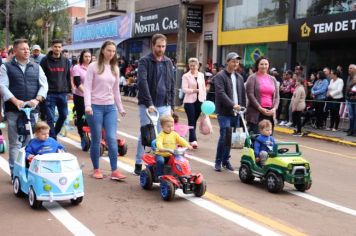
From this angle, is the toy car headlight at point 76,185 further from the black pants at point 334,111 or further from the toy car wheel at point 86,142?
the black pants at point 334,111

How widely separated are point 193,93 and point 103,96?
4.15 m

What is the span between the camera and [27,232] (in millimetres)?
5570

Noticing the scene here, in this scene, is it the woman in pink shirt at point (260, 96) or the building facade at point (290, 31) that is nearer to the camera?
the woman in pink shirt at point (260, 96)

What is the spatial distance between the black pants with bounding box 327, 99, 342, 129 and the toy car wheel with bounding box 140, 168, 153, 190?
10031 millimetres

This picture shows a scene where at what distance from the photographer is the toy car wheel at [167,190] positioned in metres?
6.81

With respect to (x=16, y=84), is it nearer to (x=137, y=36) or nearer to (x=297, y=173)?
(x=297, y=173)

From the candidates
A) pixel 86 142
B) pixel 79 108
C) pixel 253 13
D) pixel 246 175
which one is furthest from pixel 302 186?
pixel 253 13

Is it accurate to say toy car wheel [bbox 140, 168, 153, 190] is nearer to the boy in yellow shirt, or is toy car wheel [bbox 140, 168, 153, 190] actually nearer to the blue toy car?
the boy in yellow shirt

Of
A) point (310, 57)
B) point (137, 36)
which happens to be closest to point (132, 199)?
point (310, 57)

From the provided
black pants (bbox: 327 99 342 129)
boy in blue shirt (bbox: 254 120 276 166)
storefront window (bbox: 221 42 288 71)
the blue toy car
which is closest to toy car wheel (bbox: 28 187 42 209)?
the blue toy car

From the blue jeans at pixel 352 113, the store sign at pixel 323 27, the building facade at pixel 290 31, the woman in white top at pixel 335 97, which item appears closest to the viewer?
the blue jeans at pixel 352 113

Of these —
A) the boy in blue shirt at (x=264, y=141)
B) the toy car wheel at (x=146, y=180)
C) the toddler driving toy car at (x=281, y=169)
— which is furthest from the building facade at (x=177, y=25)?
the toy car wheel at (x=146, y=180)

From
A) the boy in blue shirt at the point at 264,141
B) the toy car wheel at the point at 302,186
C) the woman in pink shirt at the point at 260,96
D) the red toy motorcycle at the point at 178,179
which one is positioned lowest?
the toy car wheel at the point at 302,186

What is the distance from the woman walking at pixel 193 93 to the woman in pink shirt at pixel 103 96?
12.8ft
